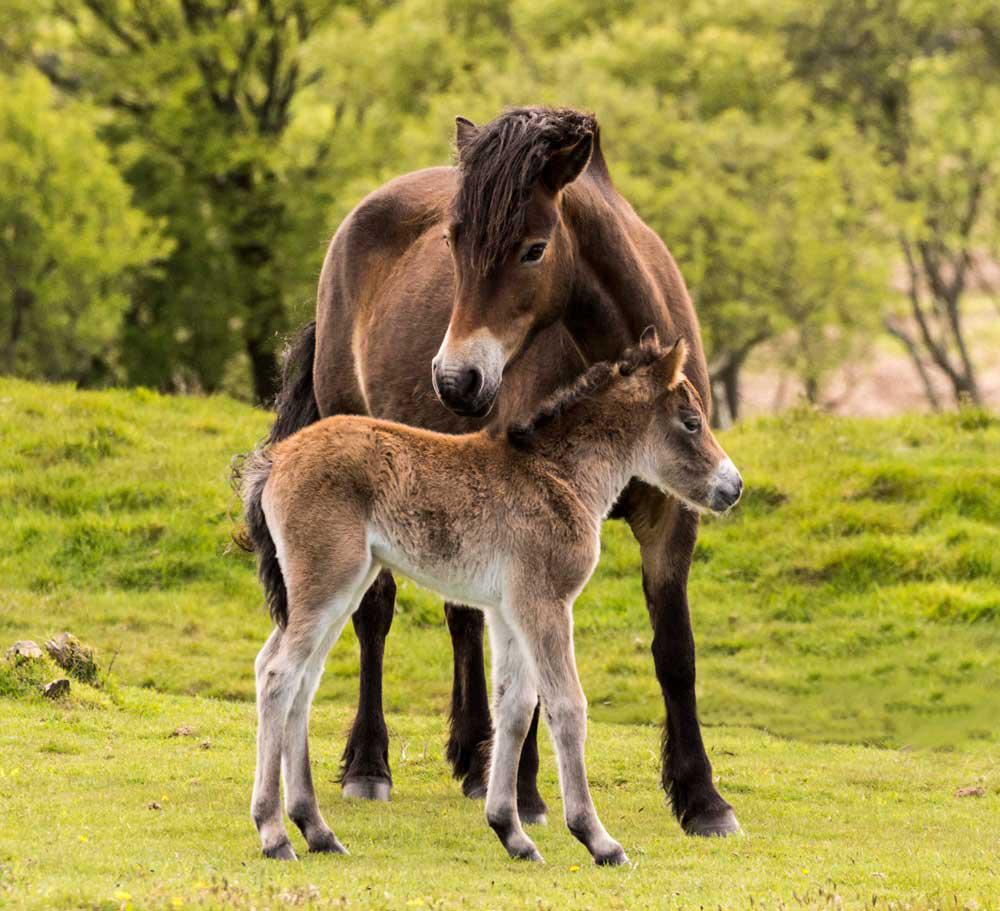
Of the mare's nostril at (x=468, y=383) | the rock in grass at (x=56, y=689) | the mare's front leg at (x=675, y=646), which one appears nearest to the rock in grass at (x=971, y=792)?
the mare's front leg at (x=675, y=646)

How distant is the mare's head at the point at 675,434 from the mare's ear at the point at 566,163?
0.90 m

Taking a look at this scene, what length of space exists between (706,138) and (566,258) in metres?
30.0

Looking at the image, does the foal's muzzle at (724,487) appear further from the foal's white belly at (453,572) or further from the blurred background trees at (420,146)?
the blurred background trees at (420,146)

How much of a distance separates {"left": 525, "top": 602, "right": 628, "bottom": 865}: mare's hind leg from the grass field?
0.69 ft

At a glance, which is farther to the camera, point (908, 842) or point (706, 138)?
point (706, 138)

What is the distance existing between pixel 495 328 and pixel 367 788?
11.0 feet

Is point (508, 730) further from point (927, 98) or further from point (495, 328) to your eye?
point (927, 98)

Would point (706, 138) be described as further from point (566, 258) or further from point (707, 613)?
point (566, 258)

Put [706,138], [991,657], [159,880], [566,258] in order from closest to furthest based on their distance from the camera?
[159,880], [566,258], [991,657], [706,138]

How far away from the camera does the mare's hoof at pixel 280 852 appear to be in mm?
6891

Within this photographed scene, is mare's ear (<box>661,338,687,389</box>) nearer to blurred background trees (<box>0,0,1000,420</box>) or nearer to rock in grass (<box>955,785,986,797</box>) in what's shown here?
rock in grass (<box>955,785,986,797</box>)

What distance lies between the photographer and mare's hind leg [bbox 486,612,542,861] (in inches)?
282

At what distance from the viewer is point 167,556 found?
15555mm

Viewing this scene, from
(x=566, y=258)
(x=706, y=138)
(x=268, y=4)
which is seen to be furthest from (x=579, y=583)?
(x=268, y=4)
